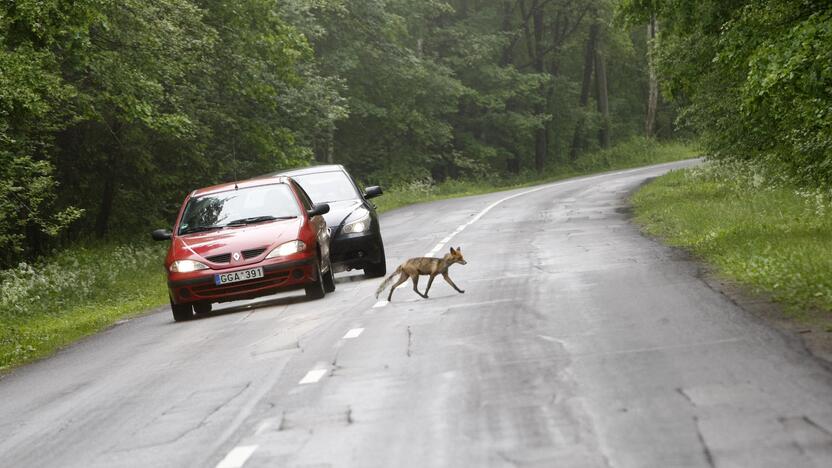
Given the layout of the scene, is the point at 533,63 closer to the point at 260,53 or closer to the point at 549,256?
the point at 260,53

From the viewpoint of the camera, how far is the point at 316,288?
587 inches

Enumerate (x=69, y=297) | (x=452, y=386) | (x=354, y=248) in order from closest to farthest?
(x=452, y=386)
(x=354, y=248)
(x=69, y=297)

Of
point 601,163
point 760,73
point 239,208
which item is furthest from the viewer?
point 601,163

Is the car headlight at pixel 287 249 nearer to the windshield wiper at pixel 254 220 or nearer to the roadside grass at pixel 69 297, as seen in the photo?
the windshield wiper at pixel 254 220

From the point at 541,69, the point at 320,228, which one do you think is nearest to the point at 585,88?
the point at 541,69

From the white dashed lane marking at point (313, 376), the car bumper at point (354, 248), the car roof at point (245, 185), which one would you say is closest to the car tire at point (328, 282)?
the car bumper at point (354, 248)

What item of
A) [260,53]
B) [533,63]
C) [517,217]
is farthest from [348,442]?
[533,63]

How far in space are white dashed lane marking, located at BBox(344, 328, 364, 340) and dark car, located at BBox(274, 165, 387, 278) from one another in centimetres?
548

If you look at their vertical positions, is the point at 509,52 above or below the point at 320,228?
Answer: above

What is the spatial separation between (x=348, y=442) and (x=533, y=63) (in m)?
64.5

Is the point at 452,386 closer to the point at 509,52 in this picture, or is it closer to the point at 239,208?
the point at 239,208

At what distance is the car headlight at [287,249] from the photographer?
14430mm

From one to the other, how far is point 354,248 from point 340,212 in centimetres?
94

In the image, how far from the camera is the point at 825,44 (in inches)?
480
